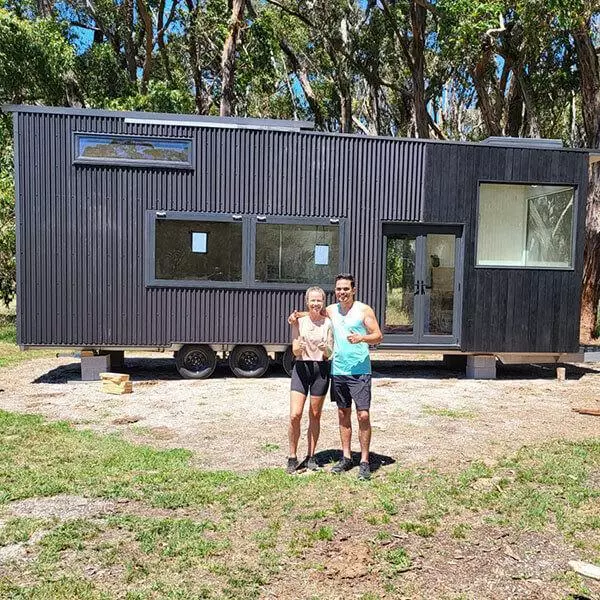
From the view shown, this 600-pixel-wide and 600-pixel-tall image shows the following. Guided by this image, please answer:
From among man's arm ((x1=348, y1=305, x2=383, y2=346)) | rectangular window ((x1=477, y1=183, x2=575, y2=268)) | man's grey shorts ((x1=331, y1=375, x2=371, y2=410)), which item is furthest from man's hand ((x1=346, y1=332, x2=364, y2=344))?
rectangular window ((x1=477, y1=183, x2=575, y2=268))

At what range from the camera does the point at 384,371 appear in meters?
10.5

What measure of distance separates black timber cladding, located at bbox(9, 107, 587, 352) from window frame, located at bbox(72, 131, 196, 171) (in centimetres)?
6

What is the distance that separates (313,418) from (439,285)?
17.4 ft

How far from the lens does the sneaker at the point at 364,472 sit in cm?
482

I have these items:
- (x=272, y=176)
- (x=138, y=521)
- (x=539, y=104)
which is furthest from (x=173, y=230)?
(x=539, y=104)

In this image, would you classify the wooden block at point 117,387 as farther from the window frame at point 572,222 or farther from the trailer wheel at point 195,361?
the window frame at point 572,222

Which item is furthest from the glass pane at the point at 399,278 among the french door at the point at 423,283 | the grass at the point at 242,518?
the grass at the point at 242,518

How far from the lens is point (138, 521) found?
13.0ft

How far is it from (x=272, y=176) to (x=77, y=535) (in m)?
6.48

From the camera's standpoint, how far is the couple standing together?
4824 millimetres

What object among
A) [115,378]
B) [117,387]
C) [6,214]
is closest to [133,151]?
[115,378]

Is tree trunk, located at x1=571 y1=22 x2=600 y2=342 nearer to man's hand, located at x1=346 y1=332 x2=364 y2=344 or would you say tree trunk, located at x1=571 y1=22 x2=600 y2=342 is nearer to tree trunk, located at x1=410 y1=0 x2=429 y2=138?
tree trunk, located at x1=410 y1=0 x2=429 y2=138

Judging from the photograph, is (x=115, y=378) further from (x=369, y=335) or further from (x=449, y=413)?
(x=369, y=335)

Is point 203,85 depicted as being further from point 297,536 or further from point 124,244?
point 297,536
